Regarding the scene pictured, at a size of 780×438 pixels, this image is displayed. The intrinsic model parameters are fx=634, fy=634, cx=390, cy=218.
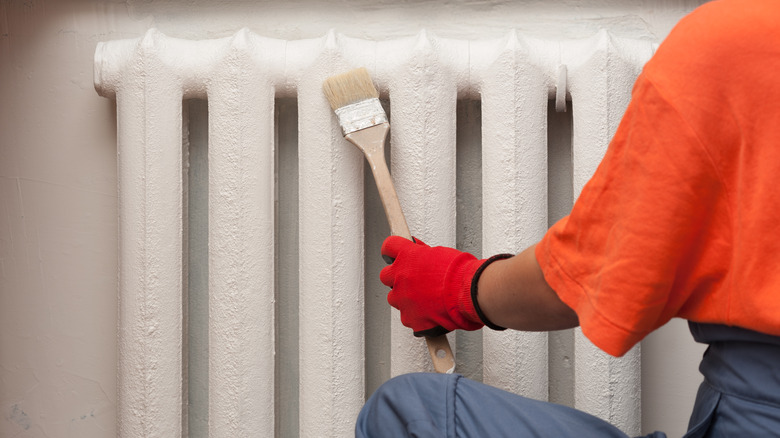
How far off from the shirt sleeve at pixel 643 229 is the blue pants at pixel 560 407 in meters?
0.06

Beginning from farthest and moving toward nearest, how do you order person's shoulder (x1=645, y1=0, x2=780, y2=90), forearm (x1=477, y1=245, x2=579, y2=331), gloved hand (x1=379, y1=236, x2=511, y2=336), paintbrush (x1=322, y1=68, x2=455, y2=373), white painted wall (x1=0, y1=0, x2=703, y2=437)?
white painted wall (x1=0, y1=0, x2=703, y2=437) < paintbrush (x1=322, y1=68, x2=455, y2=373) < gloved hand (x1=379, y1=236, x2=511, y2=336) < forearm (x1=477, y1=245, x2=579, y2=331) < person's shoulder (x1=645, y1=0, x2=780, y2=90)

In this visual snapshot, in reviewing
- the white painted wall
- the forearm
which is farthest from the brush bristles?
the forearm

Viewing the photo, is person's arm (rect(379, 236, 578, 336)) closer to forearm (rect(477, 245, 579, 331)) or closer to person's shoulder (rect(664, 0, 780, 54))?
forearm (rect(477, 245, 579, 331))

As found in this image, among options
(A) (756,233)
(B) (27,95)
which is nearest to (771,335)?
(A) (756,233)

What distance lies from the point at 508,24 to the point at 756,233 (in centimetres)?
53

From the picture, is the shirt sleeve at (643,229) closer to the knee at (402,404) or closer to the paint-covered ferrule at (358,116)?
the knee at (402,404)

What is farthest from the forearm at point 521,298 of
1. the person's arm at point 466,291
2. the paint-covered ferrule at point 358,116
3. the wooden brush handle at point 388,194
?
the paint-covered ferrule at point 358,116

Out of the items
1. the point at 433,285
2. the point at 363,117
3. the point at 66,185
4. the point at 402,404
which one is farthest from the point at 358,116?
the point at 66,185

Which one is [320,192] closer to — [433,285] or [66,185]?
[433,285]

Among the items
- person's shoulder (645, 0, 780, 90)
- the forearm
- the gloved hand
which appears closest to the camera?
person's shoulder (645, 0, 780, 90)

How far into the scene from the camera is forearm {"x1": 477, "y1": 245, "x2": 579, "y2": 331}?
1.49 ft

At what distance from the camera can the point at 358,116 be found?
0.69 m

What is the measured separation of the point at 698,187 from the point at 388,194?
366 mm

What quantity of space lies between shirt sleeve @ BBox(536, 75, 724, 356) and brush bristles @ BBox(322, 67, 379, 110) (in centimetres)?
35
